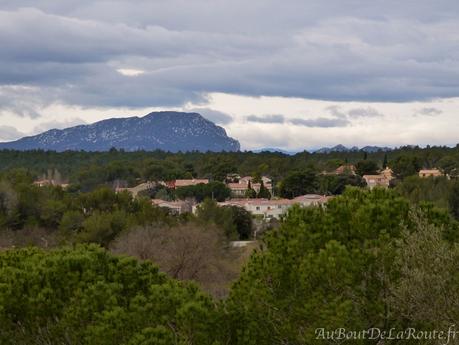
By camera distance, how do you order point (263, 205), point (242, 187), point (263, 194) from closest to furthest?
point (263, 205) → point (263, 194) → point (242, 187)

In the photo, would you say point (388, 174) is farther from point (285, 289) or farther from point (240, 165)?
point (285, 289)

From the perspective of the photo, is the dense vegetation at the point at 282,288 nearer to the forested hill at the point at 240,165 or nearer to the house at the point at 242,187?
the forested hill at the point at 240,165

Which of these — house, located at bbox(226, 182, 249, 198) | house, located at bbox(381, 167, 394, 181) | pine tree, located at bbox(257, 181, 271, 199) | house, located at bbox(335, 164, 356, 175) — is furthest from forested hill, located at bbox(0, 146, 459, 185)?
pine tree, located at bbox(257, 181, 271, 199)

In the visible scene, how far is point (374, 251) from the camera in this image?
33.0 ft


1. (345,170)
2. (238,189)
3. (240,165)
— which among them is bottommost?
(238,189)

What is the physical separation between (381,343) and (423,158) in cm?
8444

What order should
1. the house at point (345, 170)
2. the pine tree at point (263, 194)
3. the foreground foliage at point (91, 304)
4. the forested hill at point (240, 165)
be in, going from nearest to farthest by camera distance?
the foreground foliage at point (91, 304) < the pine tree at point (263, 194) < the house at point (345, 170) < the forested hill at point (240, 165)

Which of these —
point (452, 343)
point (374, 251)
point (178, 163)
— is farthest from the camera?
point (178, 163)

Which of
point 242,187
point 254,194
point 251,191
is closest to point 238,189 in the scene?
point 242,187

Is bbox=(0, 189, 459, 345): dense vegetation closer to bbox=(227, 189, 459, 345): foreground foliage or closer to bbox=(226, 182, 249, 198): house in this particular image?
bbox=(227, 189, 459, 345): foreground foliage

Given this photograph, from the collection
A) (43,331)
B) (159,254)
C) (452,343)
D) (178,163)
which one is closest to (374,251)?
(452,343)

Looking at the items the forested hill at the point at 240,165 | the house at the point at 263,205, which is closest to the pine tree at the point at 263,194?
the forested hill at the point at 240,165

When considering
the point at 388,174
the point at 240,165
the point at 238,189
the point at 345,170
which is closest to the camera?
the point at 388,174

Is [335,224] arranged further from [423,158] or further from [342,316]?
[423,158]
